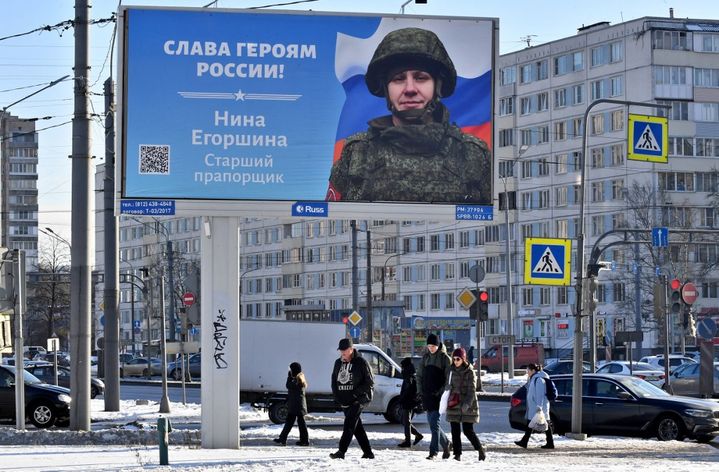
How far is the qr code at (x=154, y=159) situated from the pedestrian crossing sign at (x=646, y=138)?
36.3ft

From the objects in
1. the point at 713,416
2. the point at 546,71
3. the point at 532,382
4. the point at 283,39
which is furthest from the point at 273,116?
the point at 546,71

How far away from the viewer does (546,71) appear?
10444 cm

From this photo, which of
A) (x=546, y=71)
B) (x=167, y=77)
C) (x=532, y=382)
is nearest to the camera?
(x=167, y=77)

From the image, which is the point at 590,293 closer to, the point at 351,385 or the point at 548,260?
the point at 548,260

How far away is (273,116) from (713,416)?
11550 millimetres

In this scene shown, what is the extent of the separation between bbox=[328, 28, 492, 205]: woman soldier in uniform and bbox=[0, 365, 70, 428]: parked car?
42.7 feet

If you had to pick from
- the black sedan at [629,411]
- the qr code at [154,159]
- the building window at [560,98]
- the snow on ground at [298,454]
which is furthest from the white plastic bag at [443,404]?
the building window at [560,98]

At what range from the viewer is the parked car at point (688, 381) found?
43938 millimetres

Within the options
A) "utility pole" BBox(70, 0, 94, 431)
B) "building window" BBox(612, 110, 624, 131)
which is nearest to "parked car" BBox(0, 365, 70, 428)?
"utility pole" BBox(70, 0, 94, 431)

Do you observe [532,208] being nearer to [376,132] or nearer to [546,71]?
[546,71]

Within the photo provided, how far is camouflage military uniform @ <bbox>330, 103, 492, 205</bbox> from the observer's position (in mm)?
20938

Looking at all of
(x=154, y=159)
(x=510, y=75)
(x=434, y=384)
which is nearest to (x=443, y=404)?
(x=434, y=384)

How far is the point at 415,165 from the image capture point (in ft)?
69.6

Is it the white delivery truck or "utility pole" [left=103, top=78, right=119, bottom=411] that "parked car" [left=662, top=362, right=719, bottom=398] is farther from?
"utility pole" [left=103, top=78, right=119, bottom=411]
